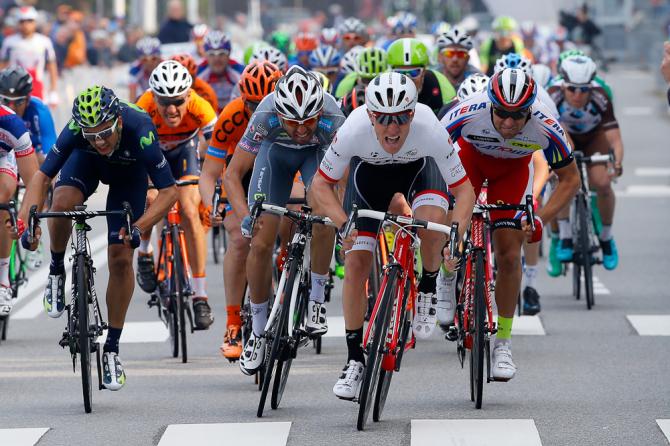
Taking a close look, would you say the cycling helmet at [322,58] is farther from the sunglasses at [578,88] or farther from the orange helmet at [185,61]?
the sunglasses at [578,88]

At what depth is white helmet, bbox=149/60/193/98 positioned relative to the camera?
12.1 meters

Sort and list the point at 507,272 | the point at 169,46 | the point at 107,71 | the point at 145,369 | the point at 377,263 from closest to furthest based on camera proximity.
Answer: the point at 507,272 → the point at 145,369 → the point at 377,263 → the point at 169,46 → the point at 107,71

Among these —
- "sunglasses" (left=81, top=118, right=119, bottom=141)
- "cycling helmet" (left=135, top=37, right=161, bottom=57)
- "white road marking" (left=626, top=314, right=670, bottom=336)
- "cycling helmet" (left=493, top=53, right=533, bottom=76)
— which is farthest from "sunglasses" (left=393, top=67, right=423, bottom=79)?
"cycling helmet" (left=135, top=37, right=161, bottom=57)

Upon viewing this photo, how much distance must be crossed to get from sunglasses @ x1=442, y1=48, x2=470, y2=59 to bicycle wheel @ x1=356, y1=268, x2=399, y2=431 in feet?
21.8

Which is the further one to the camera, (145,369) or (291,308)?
(145,369)

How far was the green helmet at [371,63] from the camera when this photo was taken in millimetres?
13109

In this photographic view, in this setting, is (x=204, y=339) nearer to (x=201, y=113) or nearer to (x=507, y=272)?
(x=201, y=113)

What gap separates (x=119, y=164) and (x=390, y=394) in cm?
208

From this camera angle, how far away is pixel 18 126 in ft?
37.9

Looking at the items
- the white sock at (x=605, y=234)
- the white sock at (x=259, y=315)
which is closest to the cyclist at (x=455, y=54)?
the white sock at (x=605, y=234)

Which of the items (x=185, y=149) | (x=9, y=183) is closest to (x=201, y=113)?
(x=185, y=149)

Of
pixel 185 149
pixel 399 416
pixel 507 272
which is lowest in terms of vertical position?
pixel 399 416

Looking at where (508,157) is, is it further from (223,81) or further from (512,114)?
Answer: (223,81)

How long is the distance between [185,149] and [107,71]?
27930mm
